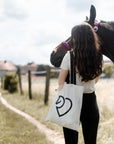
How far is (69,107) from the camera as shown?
6.19 ft

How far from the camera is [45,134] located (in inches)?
177

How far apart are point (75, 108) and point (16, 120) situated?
13.6 ft

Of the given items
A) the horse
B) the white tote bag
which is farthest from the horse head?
the white tote bag

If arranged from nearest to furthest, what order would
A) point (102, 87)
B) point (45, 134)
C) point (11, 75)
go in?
point (45, 134), point (102, 87), point (11, 75)

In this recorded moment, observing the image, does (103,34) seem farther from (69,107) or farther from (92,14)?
(69,107)

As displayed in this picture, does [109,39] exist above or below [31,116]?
above

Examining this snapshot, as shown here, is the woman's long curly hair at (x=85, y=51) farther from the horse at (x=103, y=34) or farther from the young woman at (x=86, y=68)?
the horse at (x=103, y=34)

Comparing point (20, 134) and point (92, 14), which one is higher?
point (92, 14)

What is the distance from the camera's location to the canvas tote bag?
1871 millimetres

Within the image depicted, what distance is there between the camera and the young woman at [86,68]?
185 cm

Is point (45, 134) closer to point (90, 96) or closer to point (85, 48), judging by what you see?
point (90, 96)

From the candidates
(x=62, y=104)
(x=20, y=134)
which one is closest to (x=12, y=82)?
(x=20, y=134)

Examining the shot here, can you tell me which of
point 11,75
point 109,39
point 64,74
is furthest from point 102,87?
point 11,75

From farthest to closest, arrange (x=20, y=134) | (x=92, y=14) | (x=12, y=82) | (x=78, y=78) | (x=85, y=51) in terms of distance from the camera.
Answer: (x=12, y=82) < (x=20, y=134) < (x=92, y=14) < (x=78, y=78) < (x=85, y=51)
